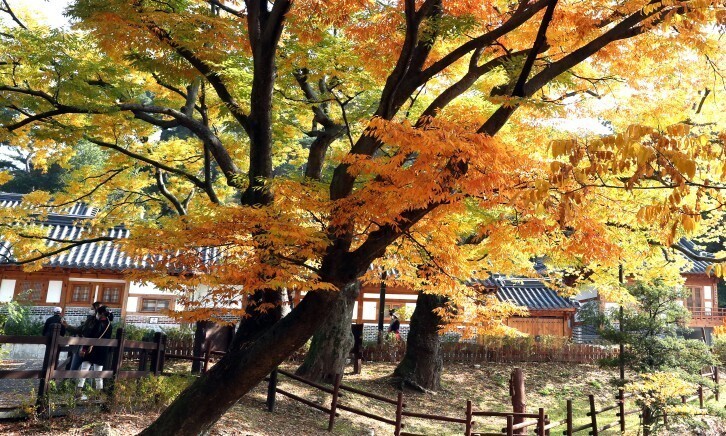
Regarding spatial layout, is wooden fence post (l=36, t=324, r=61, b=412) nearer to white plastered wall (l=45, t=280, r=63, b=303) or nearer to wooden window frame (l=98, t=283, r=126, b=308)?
wooden window frame (l=98, t=283, r=126, b=308)

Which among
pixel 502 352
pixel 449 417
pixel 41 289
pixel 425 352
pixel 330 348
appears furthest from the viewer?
pixel 41 289

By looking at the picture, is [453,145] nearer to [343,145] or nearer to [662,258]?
[343,145]

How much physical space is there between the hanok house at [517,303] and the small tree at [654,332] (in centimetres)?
949

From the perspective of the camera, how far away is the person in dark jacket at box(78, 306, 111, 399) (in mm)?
9852

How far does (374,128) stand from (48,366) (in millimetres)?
5854

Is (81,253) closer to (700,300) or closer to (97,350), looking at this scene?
(97,350)

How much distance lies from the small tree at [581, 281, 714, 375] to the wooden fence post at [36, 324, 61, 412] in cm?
1209

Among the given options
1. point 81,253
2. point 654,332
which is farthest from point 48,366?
point 81,253

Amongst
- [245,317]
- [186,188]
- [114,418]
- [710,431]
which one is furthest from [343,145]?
[710,431]

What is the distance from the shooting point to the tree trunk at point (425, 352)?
17000 millimetres

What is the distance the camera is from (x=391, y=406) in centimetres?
1504

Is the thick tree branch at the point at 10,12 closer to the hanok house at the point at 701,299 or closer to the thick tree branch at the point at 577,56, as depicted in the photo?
the thick tree branch at the point at 577,56

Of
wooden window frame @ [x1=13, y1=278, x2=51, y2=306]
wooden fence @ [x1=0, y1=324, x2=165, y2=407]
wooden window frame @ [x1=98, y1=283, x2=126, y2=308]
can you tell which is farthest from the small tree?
wooden window frame @ [x1=13, y1=278, x2=51, y2=306]

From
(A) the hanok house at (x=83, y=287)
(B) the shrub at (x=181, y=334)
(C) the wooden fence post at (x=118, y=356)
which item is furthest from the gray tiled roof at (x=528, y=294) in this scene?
(C) the wooden fence post at (x=118, y=356)
